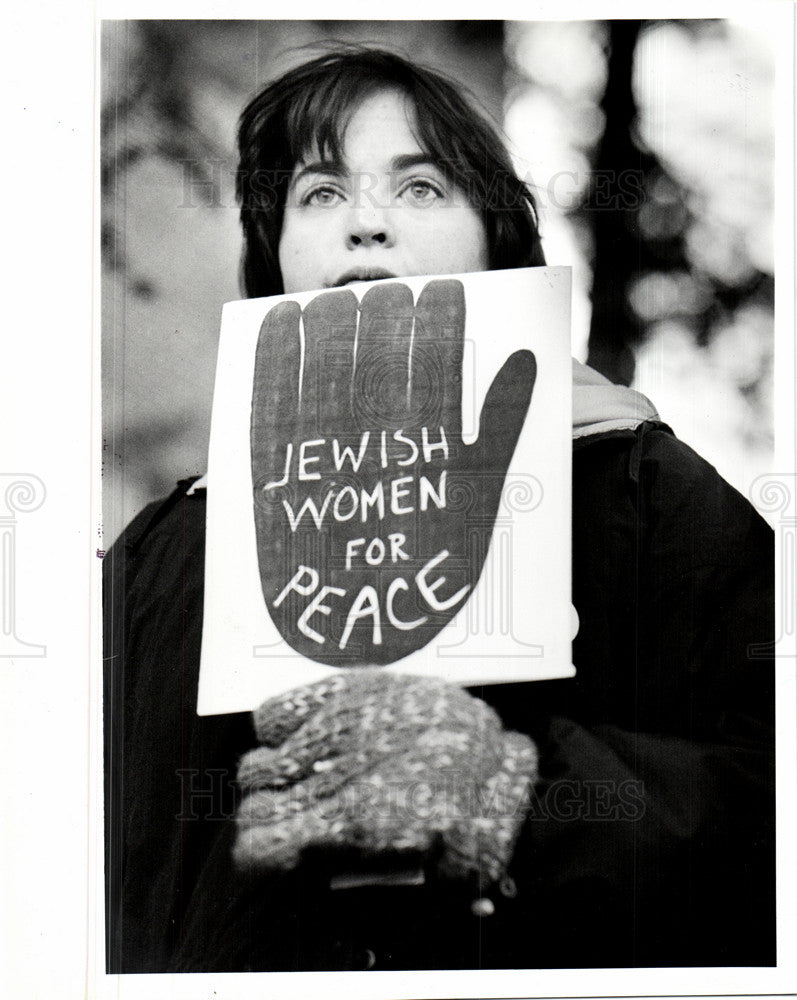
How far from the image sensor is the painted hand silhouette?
94.1 inches

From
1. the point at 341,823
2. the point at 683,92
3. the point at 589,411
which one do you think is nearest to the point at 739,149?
the point at 683,92

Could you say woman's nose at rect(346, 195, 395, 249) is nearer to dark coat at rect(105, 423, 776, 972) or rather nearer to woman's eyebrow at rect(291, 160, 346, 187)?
woman's eyebrow at rect(291, 160, 346, 187)

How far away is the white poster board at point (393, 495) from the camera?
2.38 meters

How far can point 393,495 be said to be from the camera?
7.87 feet

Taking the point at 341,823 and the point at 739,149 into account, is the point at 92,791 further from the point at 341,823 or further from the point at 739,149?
the point at 739,149

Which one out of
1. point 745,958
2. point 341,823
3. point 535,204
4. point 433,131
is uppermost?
point 433,131

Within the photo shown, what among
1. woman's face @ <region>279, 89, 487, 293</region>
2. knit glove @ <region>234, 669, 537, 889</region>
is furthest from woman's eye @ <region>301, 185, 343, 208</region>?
knit glove @ <region>234, 669, 537, 889</region>

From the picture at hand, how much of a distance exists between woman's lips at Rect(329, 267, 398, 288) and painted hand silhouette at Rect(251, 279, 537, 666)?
50mm

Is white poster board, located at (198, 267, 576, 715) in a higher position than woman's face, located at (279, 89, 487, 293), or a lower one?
lower

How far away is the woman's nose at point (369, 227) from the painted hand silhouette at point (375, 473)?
Answer: 128 millimetres

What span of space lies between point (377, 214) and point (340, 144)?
0.60ft

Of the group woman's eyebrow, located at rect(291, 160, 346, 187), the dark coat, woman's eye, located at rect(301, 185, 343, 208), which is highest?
woman's eyebrow, located at rect(291, 160, 346, 187)

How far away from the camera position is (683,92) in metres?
2.46

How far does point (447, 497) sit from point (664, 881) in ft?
3.19
